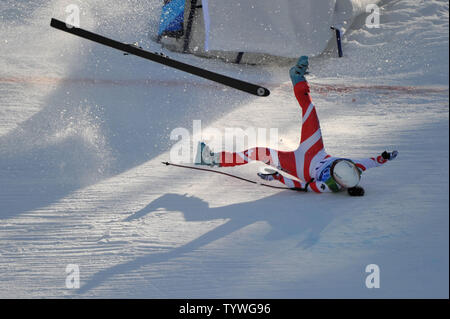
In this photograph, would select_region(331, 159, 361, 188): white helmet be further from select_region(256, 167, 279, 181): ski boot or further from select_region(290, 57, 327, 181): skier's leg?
select_region(256, 167, 279, 181): ski boot

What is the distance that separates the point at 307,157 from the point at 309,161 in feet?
0.05

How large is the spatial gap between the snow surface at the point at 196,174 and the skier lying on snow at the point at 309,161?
0.05 meters

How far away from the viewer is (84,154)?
9.17ft

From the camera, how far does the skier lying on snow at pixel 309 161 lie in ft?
7.03

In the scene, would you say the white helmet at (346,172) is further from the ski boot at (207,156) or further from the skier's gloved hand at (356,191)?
the ski boot at (207,156)

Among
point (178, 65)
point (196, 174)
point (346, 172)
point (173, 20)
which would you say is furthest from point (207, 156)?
point (173, 20)

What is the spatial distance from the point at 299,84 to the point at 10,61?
90.7 inches

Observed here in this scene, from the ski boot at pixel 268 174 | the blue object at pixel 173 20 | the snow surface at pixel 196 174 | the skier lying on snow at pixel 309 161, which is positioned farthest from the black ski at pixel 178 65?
the blue object at pixel 173 20

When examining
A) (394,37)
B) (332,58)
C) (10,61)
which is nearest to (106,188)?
(10,61)

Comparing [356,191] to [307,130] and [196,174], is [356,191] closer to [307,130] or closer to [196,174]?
[307,130]

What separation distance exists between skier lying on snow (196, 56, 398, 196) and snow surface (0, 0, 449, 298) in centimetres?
5

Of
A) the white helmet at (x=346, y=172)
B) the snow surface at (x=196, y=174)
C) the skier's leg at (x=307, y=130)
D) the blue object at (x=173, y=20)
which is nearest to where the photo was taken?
the snow surface at (x=196, y=174)

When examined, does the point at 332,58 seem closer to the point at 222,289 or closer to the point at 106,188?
the point at 106,188

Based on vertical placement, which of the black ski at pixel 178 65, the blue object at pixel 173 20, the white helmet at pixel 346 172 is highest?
the blue object at pixel 173 20
